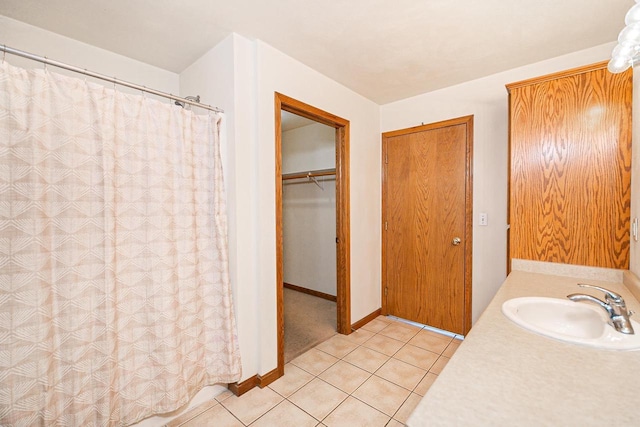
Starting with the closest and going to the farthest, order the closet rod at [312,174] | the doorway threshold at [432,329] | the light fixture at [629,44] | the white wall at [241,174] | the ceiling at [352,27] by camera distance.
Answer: the light fixture at [629,44] < the ceiling at [352,27] < the white wall at [241,174] < the doorway threshold at [432,329] < the closet rod at [312,174]

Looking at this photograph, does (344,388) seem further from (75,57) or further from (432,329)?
(75,57)

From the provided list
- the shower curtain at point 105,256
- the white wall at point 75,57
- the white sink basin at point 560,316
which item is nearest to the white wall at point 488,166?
the white sink basin at point 560,316

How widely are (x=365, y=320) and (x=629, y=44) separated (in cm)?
267

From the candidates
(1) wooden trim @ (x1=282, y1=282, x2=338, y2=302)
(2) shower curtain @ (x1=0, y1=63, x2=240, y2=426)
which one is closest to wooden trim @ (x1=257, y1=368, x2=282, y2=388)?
(2) shower curtain @ (x1=0, y1=63, x2=240, y2=426)

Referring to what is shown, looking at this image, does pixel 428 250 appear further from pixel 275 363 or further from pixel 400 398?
pixel 275 363

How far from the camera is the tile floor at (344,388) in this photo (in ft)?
5.31

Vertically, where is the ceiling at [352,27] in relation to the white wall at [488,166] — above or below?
above

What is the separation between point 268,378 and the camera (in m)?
1.94

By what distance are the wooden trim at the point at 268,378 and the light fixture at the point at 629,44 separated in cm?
242

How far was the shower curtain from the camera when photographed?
1.13m

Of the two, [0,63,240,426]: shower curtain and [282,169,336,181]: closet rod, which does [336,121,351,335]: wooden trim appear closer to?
[282,169,336,181]: closet rod

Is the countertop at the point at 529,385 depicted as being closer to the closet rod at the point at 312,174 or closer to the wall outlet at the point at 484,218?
the wall outlet at the point at 484,218

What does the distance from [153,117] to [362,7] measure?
4.37 feet

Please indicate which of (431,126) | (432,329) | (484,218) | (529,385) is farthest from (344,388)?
(431,126)
